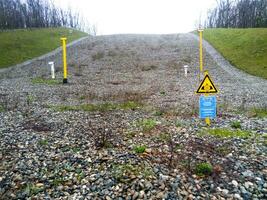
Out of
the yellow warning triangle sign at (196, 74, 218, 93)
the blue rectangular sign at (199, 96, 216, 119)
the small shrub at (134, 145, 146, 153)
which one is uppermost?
the yellow warning triangle sign at (196, 74, 218, 93)

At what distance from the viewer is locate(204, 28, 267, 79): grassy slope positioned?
29.4 meters

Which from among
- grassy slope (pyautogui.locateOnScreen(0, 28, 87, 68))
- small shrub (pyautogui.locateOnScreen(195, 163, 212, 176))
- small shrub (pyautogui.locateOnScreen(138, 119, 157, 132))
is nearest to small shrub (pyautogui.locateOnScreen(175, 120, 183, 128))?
small shrub (pyautogui.locateOnScreen(138, 119, 157, 132))

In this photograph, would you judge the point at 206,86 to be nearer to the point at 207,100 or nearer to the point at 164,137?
the point at 207,100

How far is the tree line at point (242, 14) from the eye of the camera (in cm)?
7429

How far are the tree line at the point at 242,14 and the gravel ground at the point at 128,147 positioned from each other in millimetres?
68147

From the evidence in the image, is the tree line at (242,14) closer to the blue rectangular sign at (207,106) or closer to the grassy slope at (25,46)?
the grassy slope at (25,46)

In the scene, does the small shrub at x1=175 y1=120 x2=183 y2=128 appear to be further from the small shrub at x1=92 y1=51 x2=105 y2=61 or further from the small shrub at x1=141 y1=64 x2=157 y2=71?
the small shrub at x1=92 y1=51 x2=105 y2=61

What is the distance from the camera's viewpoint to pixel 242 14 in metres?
80.1

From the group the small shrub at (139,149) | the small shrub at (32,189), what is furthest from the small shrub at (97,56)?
the small shrub at (32,189)

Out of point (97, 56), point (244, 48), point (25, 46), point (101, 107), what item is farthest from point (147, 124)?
point (25, 46)

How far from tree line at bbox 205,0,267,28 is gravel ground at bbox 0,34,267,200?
68.1m

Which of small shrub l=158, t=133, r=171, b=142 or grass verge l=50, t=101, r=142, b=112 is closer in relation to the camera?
small shrub l=158, t=133, r=171, b=142

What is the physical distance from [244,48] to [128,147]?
33.8 m

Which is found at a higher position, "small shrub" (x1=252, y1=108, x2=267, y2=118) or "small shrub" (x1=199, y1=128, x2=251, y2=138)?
"small shrub" (x1=252, y1=108, x2=267, y2=118)
